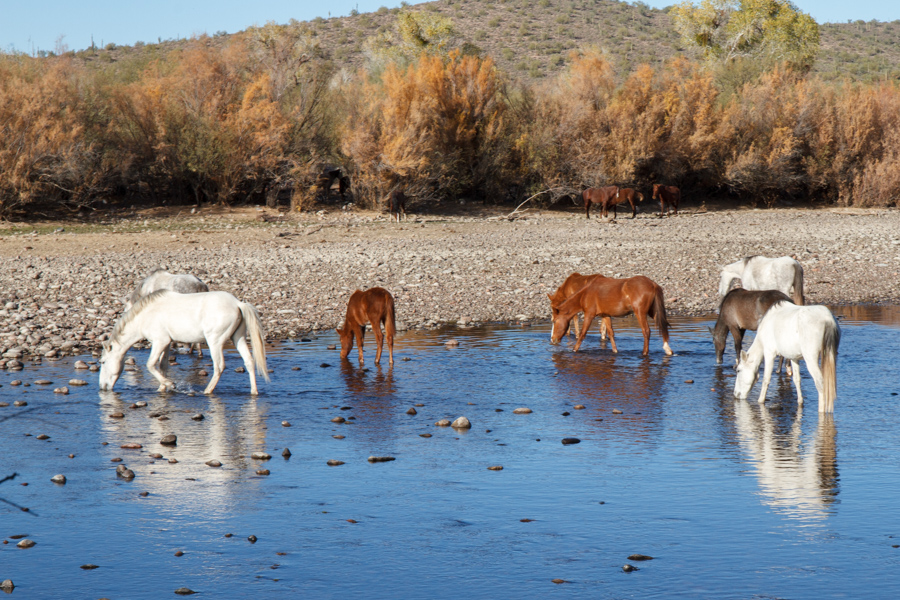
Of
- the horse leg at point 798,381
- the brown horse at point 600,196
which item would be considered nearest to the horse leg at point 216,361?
the horse leg at point 798,381

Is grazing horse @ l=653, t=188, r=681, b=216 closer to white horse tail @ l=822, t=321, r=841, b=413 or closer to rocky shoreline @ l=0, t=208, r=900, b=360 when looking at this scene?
rocky shoreline @ l=0, t=208, r=900, b=360

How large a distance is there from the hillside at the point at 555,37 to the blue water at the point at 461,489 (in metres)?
57.6

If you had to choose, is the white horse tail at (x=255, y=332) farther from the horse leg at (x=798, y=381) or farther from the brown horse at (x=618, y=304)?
the horse leg at (x=798, y=381)

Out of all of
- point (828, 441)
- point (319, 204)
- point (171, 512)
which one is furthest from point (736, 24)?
point (171, 512)

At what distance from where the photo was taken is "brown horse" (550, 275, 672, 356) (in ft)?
37.4

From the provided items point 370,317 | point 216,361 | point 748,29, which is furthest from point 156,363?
point 748,29

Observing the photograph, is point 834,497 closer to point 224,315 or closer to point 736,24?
point 224,315

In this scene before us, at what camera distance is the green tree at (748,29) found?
160ft

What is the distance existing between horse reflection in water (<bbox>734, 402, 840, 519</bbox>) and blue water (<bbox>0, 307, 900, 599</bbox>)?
0.03 metres

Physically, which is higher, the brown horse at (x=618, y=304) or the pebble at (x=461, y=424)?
the brown horse at (x=618, y=304)

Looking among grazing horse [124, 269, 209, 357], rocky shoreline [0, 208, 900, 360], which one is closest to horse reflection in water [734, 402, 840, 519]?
rocky shoreline [0, 208, 900, 360]

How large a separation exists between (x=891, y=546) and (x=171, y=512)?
4.28 meters

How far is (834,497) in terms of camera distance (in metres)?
6.16

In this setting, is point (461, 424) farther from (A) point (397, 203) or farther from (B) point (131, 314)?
(A) point (397, 203)
